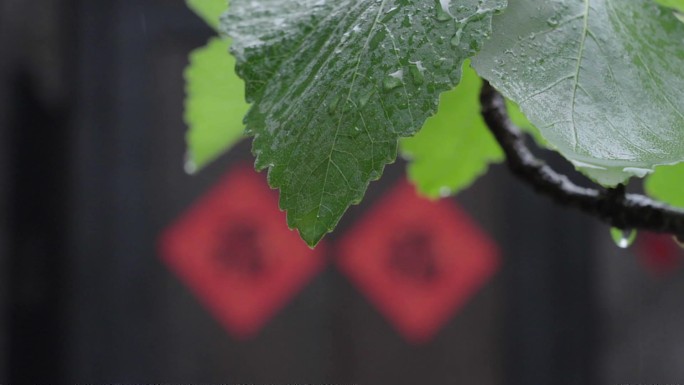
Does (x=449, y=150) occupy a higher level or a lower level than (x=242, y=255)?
higher

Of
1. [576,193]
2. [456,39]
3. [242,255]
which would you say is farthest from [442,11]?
[242,255]

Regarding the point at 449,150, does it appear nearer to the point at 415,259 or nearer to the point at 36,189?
the point at 415,259

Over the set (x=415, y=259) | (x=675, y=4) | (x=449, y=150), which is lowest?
(x=415, y=259)

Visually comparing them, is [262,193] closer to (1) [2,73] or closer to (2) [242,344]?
(2) [242,344]

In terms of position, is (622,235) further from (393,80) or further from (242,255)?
(242,255)

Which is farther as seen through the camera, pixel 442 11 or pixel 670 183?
pixel 670 183

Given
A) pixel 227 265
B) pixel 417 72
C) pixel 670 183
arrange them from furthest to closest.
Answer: pixel 227 265
pixel 670 183
pixel 417 72

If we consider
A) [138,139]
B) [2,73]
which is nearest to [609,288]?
[138,139]

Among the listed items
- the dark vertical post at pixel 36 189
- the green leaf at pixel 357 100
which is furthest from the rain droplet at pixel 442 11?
the dark vertical post at pixel 36 189

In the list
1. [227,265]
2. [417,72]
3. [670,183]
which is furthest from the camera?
[227,265]
